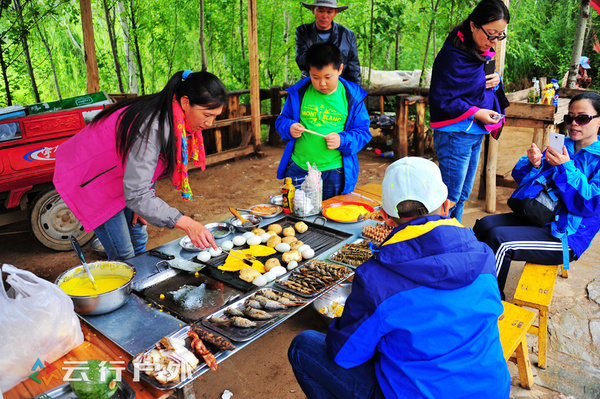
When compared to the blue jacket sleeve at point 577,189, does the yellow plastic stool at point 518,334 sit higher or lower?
lower

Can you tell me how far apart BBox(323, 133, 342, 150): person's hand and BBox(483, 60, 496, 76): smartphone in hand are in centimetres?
180

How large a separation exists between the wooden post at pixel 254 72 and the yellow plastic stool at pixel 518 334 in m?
6.48

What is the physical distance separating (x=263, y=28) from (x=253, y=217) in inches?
362

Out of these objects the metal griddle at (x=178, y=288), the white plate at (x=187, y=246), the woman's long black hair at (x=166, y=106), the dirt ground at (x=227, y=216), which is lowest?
the dirt ground at (x=227, y=216)

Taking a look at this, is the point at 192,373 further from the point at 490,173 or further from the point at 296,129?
the point at 490,173

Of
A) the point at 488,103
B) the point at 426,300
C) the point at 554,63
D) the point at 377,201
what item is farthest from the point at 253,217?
the point at 554,63

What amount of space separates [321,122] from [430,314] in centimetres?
237

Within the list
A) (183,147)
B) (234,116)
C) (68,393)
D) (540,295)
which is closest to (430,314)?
(68,393)

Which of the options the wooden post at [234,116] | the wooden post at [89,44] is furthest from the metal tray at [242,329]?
the wooden post at [234,116]

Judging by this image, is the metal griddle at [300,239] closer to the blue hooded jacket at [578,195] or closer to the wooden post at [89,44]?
the blue hooded jacket at [578,195]

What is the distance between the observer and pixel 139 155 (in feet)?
7.36

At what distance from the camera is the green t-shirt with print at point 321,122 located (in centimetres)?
356

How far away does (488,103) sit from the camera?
4035 millimetres

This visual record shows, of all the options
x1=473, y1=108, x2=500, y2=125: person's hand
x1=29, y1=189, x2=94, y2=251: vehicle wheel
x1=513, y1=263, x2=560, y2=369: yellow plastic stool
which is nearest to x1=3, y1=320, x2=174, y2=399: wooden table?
x1=513, y1=263, x2=560, y2=369: yellow plastic stool
